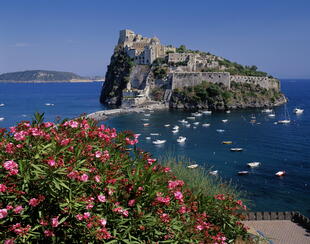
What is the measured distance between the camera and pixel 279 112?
225ft

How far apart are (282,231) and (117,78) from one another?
253ft

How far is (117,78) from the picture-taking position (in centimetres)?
8844

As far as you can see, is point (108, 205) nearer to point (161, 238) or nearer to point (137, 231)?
point (137, 231)

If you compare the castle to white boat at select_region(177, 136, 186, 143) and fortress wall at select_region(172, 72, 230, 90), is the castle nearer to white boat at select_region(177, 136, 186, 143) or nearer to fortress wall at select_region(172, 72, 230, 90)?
fortress wall at select_region(172, 72, 230, 90)

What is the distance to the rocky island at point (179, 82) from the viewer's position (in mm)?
75188

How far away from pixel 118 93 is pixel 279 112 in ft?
138

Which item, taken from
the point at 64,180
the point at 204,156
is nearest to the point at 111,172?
the point at 64,180

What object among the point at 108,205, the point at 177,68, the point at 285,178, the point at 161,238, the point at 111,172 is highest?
the point at 177,68

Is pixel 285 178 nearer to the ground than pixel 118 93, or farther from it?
nearer to the ground

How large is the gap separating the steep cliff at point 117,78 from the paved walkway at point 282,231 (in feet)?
228

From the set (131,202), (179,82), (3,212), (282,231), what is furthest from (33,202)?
(179,82)

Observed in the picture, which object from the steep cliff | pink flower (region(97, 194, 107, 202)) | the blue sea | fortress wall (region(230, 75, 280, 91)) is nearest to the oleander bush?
pink flower (region(97, 194, 107, 202))

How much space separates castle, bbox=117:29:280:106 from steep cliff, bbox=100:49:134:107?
1721 mm

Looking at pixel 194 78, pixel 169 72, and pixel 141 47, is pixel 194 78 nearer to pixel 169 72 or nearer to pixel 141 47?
pixel 169 72
